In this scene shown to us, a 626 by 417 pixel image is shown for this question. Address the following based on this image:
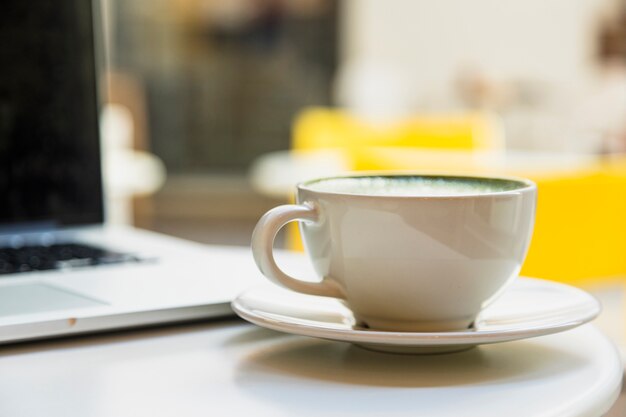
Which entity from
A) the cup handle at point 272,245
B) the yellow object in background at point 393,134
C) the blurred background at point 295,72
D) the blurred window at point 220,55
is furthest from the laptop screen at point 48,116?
the blurred window at point 220,55

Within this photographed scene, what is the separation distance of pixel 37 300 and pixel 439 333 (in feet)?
0.69

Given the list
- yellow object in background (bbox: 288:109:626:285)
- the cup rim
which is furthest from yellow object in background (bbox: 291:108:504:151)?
the cup rim

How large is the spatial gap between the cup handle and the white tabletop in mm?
29

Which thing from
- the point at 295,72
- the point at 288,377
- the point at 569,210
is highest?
the point at 295,72

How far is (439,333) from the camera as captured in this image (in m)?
0.38

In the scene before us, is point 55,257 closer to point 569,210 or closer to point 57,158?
point 57,158

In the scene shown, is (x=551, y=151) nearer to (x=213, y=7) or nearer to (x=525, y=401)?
(x=213, y=7)

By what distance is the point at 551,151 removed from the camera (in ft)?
11.8

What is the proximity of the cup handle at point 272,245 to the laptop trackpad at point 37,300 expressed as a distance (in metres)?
0.09

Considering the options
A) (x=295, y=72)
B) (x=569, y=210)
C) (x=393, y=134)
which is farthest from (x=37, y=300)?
(x=295, y=72)

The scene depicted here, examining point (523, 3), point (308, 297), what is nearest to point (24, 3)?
point (308, 297)

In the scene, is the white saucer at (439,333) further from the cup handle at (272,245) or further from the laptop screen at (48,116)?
the laptop screen at (48,116)

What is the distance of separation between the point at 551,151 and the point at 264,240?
333cm

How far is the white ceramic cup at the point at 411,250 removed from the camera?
1.31 ft
